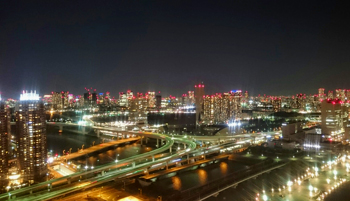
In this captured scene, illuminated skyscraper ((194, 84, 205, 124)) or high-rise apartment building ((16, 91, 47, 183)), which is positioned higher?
illuminated skyscraper ((194, 84, 205, 124))

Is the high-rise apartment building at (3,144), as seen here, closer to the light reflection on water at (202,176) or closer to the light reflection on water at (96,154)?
the light reflection on water at (96,154)

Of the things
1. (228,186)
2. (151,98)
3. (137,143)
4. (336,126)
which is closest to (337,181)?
(228,186)

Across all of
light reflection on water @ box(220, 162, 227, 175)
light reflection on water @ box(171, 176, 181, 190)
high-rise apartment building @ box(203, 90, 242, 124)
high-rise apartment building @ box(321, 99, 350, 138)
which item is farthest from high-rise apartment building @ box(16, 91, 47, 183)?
high-rise apartment building @ box(203, 90, 242, 124)

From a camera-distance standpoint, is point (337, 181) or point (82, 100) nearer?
point (337, 181)

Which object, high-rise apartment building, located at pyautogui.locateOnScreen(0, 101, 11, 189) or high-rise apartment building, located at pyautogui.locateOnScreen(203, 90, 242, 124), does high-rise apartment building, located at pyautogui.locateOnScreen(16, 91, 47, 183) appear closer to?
high-rise apartment building, located at pyautogui.locateOnScreen(0, 101, 11, 189)

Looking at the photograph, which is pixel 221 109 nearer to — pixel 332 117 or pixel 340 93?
pixel 332 117

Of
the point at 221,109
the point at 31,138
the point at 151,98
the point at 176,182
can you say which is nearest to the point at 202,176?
the point at 176,182

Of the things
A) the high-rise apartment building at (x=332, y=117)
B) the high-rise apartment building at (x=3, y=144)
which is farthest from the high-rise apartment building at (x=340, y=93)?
the high-rise apartment building at (x=3, y=144)

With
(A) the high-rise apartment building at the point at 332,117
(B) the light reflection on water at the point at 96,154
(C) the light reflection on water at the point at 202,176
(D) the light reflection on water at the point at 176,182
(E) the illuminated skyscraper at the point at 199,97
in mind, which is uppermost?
(E) the illuminated skyscraper at the point at 199,97

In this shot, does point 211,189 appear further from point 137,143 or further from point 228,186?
point 137,143
